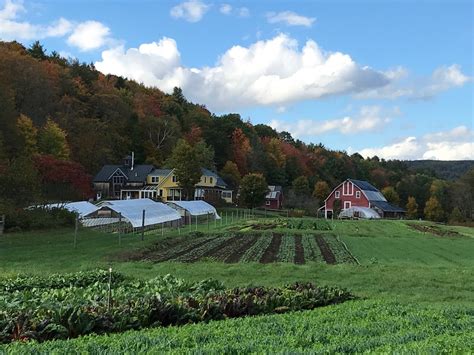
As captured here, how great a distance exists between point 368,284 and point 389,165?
138m


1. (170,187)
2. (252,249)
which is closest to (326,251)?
(252,249)

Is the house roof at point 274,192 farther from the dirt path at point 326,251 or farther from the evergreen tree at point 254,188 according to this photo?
the dirt path at point 326,251

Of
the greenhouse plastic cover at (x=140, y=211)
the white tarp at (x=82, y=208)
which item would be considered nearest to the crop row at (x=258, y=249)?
the greenhouse plastic cover at (x=140, y=211)

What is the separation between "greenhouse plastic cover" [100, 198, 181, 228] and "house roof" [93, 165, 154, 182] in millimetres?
39951

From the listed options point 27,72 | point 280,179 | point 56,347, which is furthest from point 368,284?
point 280,179

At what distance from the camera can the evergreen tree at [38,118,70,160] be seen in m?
64.0

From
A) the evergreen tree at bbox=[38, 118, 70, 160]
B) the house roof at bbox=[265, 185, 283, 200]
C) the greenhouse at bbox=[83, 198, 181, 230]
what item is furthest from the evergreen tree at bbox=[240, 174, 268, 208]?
the greenhouse at bbox=[83, 198, 181, 230]

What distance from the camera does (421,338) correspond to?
6766mm

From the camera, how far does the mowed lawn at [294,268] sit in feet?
50.1

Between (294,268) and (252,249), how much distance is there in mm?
8351

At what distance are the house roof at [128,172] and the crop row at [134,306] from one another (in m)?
70.1

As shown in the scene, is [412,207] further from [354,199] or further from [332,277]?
[332,277]

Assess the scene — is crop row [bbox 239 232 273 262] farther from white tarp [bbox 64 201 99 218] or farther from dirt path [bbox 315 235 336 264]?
white tarp [bbox 64 201 99 218]

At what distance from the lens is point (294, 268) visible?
18.9 m
